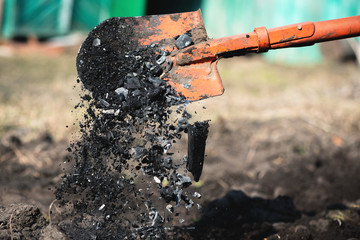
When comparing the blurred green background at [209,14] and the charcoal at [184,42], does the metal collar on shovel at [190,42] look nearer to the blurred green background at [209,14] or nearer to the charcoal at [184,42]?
the charcoal at [184,42]

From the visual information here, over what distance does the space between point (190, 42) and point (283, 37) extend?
537mm

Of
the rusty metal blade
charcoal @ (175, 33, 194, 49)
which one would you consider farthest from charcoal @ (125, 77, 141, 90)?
charcoal @ (175, 33, 194, 49)

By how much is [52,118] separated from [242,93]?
320 cm

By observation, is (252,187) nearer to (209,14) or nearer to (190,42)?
(190,42)

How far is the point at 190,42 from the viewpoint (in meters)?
2.24

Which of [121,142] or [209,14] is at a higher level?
[121,142]

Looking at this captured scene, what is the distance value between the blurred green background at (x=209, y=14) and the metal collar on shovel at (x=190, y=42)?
7165 mm

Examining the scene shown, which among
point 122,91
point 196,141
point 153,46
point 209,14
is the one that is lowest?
point 209,14

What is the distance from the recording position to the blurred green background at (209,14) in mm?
8555

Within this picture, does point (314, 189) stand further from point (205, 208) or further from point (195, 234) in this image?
point (195, 234)

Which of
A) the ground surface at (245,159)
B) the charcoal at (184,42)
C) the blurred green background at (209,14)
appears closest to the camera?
the charcoal at (184,42)

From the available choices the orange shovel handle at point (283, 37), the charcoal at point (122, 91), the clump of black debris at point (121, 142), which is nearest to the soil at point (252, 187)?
the clump of black debris at point (121, 142)

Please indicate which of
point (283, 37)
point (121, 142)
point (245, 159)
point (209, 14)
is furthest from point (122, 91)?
point (209, 14)

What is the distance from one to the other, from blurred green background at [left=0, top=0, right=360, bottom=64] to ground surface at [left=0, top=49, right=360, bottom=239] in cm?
227
